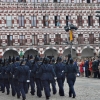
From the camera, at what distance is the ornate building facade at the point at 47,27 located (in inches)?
1868

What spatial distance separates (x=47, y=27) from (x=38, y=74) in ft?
105

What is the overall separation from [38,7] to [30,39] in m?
4.96

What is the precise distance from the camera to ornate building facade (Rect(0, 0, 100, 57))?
1868 inches

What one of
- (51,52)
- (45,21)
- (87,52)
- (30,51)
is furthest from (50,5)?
(87,52)

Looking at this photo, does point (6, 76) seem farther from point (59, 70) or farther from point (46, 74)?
point (46, 74)

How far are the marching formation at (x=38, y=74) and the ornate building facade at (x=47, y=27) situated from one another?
90.9ft

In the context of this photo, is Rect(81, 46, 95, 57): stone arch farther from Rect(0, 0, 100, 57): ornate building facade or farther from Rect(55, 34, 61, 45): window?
Rect(55, 34, 61, 45): window

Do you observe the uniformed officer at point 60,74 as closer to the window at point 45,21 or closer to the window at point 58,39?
the window at point 58,39

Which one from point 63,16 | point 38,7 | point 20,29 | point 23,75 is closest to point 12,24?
point 20,29

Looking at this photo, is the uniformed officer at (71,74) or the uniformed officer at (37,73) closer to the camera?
the uniformed officer at (71,74)

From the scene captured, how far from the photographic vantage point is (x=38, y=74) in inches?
674

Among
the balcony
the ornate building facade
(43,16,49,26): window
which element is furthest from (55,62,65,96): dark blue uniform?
(43,16,49,26): window

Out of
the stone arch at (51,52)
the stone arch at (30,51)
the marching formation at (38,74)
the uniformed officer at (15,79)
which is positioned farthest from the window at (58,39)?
the uniformed officer at (15,79)

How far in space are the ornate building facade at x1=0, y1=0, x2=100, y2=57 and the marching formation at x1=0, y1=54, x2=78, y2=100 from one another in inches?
1091
